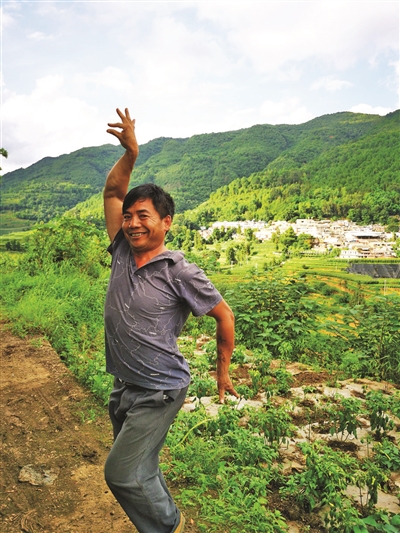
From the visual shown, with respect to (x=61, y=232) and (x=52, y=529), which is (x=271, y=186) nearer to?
(x=61, y=232)

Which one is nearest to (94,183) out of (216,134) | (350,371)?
(216,134)

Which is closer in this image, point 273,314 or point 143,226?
point 143,226

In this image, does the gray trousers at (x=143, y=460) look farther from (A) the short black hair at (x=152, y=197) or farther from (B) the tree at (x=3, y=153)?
(B) the tree at (x=3, y=153)

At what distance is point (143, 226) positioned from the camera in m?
1.69

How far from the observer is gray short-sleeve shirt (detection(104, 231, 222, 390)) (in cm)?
159

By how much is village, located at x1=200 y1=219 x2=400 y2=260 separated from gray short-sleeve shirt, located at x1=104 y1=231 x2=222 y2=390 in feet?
54.5

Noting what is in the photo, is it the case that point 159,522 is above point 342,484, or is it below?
above

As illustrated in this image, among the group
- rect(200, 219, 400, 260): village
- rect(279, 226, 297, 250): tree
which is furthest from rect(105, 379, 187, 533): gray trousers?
rect(279, 226, 297, 250): tree

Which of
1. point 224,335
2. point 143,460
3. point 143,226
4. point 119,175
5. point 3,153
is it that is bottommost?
point 143,460

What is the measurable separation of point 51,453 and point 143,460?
1545 millimetres

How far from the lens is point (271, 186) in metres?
36.3

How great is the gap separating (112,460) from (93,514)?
905 mm

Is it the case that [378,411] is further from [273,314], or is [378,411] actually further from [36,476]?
[273,314]

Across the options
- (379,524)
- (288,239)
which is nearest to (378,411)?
(379,524)
